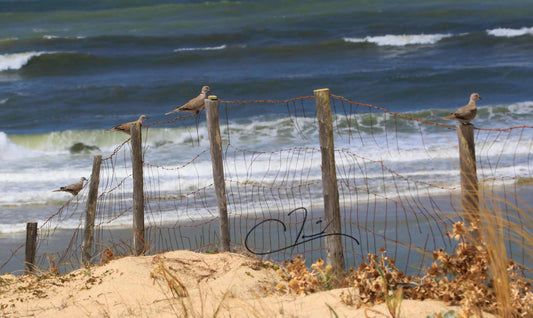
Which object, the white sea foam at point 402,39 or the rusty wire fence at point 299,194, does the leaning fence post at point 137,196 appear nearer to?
the rusty wire fence at point 299,194

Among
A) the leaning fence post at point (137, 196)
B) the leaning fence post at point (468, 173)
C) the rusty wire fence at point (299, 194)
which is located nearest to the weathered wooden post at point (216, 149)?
the rusty wire fence at point (299, 194)

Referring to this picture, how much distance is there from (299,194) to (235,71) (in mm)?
18139

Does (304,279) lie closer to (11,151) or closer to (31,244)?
(31,244)

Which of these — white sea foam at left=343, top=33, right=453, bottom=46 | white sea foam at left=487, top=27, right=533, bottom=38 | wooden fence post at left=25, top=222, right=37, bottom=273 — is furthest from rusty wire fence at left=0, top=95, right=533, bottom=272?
white sea foam at left=487, top=27, right=533, bottom=38

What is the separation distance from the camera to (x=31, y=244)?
7.82 meters

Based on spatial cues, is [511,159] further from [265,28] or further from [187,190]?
[265,28]

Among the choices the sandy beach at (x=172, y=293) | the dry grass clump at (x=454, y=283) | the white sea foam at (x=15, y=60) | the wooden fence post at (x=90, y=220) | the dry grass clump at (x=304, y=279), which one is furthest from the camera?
the white sea foam at (x=15, y=60)

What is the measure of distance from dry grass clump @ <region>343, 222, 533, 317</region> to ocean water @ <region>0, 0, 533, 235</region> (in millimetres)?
7104

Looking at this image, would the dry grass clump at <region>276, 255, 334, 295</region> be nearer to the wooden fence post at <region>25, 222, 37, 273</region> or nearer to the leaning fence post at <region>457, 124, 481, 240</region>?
the leaning fence post at <region>457, 124, 481, 240</region>

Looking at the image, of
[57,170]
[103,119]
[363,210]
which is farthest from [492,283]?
[103,119]

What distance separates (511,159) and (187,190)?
6.40 meters

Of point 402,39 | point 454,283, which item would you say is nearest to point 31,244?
point 454,283

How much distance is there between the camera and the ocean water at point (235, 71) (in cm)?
1741

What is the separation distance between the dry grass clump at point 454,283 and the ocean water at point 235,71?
7.10 m
